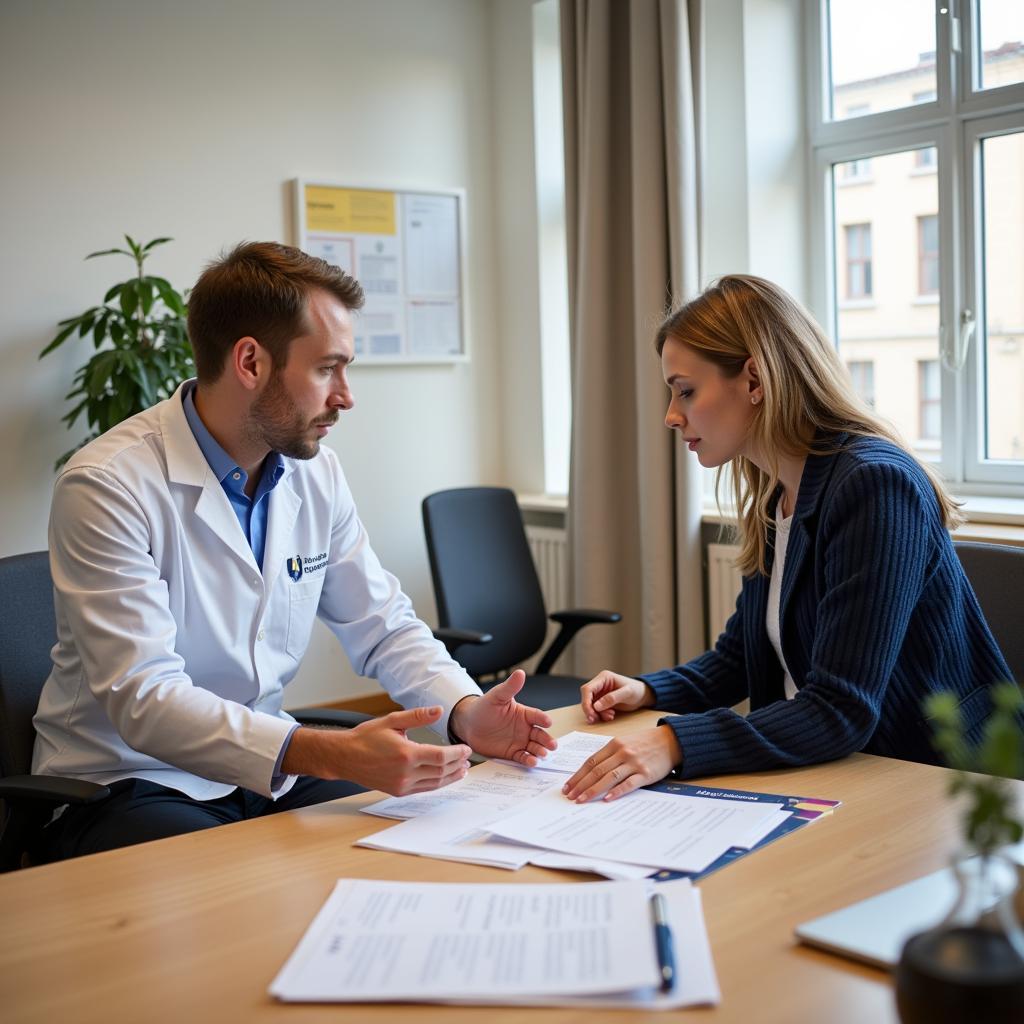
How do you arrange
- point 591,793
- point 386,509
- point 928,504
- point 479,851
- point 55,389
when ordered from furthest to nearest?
point 386,509, point 55,389, point 928,504, point 591,793, point 479,851

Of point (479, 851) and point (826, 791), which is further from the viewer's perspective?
point (826, 791)

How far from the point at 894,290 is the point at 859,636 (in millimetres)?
2360

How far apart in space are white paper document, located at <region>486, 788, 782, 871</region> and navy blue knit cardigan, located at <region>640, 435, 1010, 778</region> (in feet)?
0.37

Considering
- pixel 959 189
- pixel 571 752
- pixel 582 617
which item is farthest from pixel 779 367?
pixel 959 189

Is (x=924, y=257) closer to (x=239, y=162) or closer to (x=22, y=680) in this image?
(x=239, y=162)

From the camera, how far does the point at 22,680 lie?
1.90 m

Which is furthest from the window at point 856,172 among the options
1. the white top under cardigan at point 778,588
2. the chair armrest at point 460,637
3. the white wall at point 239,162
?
the white top under cardigan at point 778,588

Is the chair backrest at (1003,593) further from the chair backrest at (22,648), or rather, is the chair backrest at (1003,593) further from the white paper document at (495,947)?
the chair backrest at (22,648)

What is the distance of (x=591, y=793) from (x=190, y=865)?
0.46 m

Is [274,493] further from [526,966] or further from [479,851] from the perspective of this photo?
[526,966]

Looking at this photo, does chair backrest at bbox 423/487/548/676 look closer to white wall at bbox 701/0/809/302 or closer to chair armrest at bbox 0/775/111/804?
white wall at bbox 701/0/809/302

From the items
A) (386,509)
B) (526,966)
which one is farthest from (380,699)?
(526,966)

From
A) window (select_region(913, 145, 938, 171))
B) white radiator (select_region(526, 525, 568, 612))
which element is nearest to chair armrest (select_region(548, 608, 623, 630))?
white radiator (select_region(526, 525, 568, 612))

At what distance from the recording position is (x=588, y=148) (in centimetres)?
366
